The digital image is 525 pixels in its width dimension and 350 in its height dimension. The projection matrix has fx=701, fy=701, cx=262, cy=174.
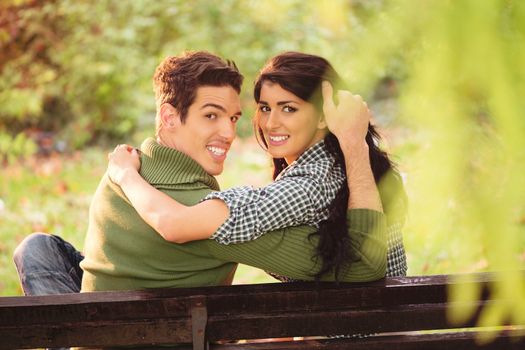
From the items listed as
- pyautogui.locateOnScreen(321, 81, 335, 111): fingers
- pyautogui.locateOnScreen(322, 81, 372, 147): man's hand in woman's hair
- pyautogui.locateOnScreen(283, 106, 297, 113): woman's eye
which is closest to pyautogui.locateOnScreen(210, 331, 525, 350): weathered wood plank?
pyautogui.locateOnScreen(322, 81, 372, 147): man's hand in woman's hair

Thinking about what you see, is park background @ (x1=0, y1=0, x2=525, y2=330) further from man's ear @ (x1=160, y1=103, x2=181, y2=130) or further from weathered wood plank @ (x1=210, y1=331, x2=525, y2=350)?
man's ear @ (x1=160, y1=103, x2=181, y2=130)

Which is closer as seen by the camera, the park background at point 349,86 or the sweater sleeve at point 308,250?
the park background at point 349,86

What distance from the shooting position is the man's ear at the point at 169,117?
2.84 meters

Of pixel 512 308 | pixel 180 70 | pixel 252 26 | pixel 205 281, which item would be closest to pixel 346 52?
pixel 512 308

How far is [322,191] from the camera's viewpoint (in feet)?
8.09

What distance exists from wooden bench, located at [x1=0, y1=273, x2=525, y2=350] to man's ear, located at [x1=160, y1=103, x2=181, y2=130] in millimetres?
853

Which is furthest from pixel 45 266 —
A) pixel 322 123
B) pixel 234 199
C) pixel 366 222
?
pixel 366 222

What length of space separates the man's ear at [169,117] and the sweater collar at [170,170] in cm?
13

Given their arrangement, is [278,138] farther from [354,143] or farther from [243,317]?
[243,317]

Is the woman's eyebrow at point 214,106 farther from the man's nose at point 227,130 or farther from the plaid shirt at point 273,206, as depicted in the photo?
the plaid shirt at point 273,206

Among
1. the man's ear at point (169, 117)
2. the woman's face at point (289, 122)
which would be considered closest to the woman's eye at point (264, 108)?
the woman's face at point (289, 122)

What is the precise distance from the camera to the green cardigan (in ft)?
7.68

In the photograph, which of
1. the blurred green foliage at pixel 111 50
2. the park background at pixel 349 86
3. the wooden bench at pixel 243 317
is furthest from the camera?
the blurred green foliage at pixel 111 50

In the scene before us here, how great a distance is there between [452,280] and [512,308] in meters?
1.16
